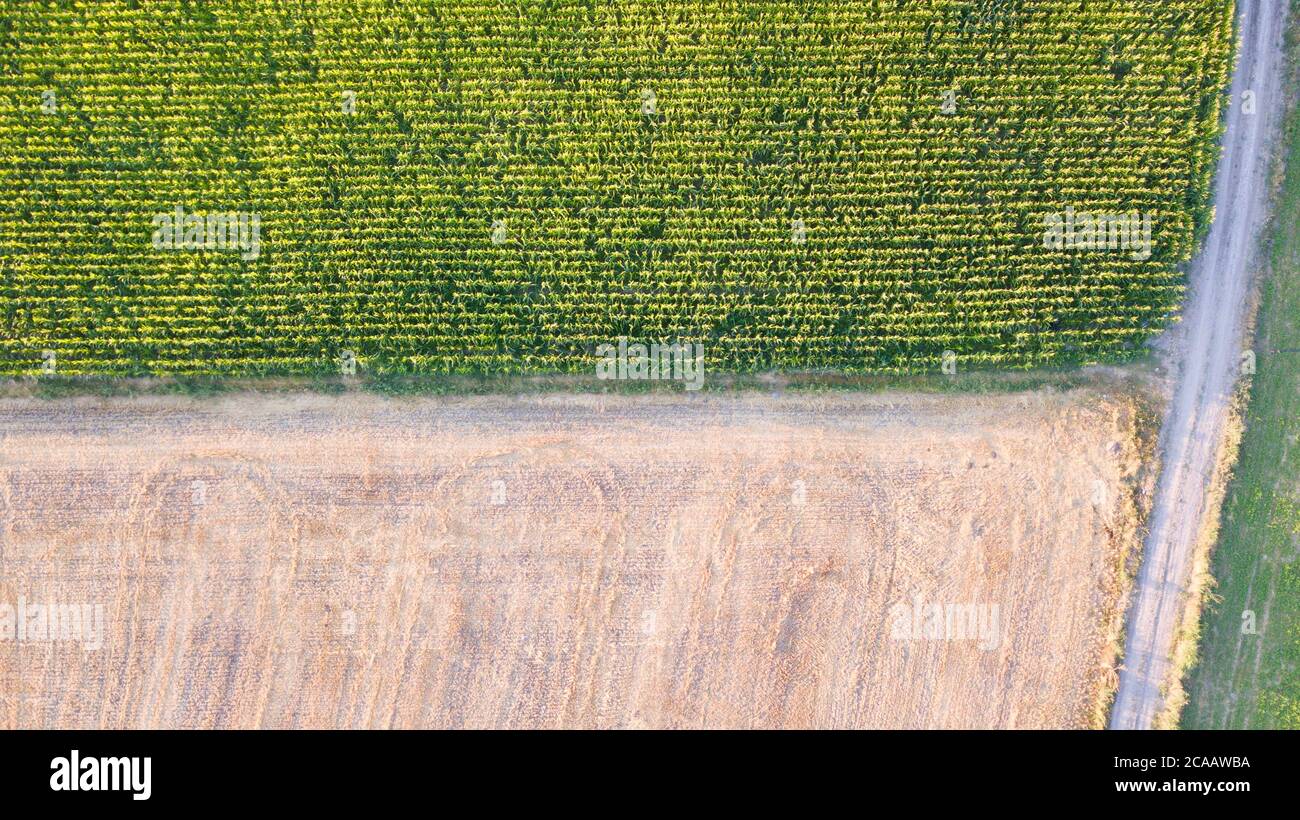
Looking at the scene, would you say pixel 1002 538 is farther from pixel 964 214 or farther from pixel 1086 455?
pixel 964 214

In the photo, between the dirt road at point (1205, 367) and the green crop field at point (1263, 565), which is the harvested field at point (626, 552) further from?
the green crop field at point (1263, 565)

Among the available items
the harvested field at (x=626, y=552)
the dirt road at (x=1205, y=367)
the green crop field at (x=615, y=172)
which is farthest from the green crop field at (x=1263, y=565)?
the green crop field at (x=615, y=172)

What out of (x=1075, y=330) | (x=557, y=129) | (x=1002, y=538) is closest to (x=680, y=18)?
(x=557, y=129)

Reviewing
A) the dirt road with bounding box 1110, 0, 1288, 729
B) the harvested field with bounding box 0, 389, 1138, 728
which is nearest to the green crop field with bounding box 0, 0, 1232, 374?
the dirt road with bounding box 1110, 0, 1288, 729

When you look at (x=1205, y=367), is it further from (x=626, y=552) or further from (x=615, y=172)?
(x=615, y=172)

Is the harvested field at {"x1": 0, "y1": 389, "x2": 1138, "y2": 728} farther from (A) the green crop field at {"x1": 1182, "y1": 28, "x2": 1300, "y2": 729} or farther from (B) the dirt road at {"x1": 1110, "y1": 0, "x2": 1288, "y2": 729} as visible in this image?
(A) the green crop field at {"x1": 1182, "y1": 28, "x2": 1300, "y2": 729}

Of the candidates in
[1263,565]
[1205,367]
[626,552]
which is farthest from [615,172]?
[1263,565]
